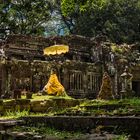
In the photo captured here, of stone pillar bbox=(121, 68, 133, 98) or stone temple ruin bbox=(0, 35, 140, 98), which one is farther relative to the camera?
stone pillar bbox=(121, 68, 133, 98)

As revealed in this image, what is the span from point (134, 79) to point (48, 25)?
84.9 feet

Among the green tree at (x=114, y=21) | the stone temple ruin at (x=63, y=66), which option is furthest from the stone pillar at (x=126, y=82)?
the green tree at (x=114, y=21)

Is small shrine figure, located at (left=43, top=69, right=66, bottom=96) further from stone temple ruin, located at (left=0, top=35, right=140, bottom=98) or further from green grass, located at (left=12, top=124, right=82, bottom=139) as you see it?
green grass, located at (left=12, top=124, right=82, bottom=139)

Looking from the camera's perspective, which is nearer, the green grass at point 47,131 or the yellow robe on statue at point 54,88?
the green grass at point 47,131

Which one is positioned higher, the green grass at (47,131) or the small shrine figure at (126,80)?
the small shrine figure at (126,80)

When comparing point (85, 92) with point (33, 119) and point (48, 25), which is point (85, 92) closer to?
point (33, 119)

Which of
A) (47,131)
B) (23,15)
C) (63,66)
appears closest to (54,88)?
(63,66)

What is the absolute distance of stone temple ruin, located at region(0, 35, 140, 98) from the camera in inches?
985

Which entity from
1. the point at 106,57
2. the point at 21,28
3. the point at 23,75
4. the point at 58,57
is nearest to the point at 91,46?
the point at 106,57

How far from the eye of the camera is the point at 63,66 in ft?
90.3

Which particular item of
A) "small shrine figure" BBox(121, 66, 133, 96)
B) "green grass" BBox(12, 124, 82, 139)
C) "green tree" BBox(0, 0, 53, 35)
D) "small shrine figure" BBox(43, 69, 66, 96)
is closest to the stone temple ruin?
"small shrine figure" BBox(121, 66, 133, 96)

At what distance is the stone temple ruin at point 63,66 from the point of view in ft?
82.1

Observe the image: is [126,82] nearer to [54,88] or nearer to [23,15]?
[54,88]

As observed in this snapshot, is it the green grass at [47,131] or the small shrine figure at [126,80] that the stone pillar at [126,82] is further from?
the green grass at [47,131]
